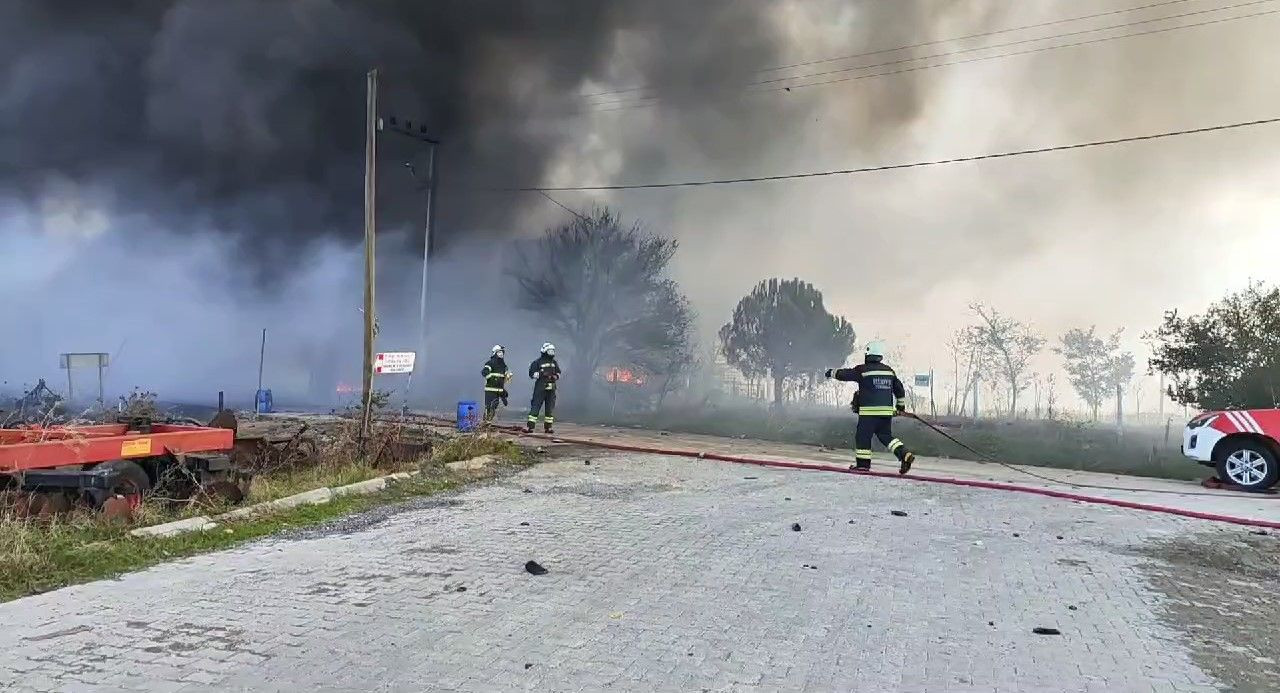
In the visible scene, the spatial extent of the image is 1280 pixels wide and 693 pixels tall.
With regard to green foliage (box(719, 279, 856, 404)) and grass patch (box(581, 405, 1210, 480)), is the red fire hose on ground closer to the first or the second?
grass patch (box(581, 405, 1210, 480))

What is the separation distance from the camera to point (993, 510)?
22.9ft

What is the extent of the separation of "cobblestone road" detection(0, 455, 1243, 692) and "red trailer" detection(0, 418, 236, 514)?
145 cm

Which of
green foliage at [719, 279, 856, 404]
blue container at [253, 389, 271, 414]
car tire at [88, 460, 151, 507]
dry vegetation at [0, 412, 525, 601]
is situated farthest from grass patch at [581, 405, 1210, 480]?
green foliage at [719, 279, 856, 404]

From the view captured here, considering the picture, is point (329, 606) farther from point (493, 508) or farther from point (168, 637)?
point (493, 508)

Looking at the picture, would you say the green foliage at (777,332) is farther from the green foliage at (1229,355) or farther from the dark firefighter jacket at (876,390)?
the dark firefighter jacket at (876,390)

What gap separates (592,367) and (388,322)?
7.37 metres

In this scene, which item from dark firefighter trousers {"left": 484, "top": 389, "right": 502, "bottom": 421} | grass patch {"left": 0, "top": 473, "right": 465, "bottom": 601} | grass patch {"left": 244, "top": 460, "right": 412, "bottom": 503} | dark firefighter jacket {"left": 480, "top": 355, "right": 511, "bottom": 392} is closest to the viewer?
grass patch {"left": 0, "top": 473, "right": 465, "bottom": 601}

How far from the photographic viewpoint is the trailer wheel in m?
5.74

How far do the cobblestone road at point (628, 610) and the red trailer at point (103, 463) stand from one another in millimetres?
1453

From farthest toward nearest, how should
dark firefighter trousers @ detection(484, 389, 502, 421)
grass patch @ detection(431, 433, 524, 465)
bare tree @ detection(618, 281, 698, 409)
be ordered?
bare tree @ detection(618, 281, 698, 409) < dark firefighter trousers @ detection(484, 389, 502, 421) < grass patch @ detection(431, 433, 524, 465)

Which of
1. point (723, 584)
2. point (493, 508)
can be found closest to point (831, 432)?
point (493, 508)

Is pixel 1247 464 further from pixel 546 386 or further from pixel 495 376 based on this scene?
pixel 495 376

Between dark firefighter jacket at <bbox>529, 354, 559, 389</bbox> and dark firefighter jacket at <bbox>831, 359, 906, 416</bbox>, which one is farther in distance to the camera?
dark firefighter jacket at <bbox>529, 354, 559, 389</bbox>

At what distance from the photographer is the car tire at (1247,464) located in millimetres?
8891
